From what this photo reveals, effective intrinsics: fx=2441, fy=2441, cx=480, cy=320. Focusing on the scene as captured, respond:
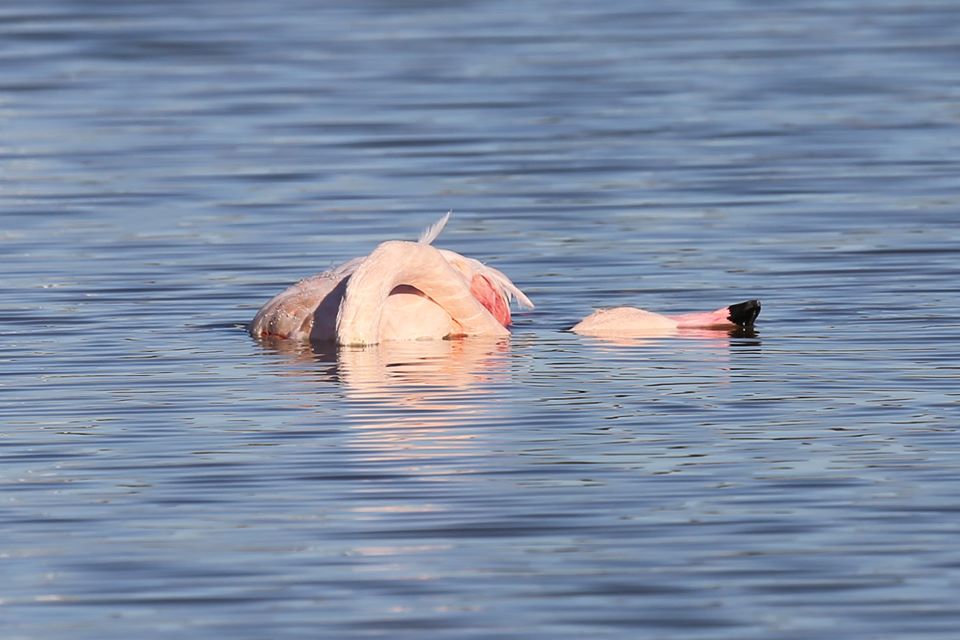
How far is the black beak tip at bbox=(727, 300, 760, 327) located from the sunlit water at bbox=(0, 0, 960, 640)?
0.52ft

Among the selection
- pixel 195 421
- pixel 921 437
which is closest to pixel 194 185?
pixel 195 421

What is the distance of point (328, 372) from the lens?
38.6ft

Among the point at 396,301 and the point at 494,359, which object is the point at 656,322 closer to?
the point at 494,359

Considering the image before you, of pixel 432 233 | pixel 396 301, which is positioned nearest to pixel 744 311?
pixel 432 233

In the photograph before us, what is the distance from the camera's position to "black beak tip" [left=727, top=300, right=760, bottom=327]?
12828 mm

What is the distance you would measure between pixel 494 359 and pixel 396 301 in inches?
34.2

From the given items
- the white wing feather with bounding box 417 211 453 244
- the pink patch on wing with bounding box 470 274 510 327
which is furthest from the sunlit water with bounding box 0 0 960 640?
the white wing feather with bounding box 417 211 453 244

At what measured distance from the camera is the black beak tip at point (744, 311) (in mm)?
12828

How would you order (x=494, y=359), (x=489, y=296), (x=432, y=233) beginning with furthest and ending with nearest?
1. (x=489, y=296)
2. (x=432, y=233)
3. (x=494, y=359)

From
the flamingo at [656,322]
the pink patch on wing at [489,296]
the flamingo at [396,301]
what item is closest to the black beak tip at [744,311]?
the flamingo at [656,322]

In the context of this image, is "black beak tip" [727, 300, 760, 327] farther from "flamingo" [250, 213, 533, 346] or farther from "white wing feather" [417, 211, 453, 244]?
"white wing feather" [417, 211, 453, 244]

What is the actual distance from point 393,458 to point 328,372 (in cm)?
245

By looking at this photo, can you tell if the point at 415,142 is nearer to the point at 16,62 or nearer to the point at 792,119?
the point at 792,119

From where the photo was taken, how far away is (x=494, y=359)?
1212 cm
